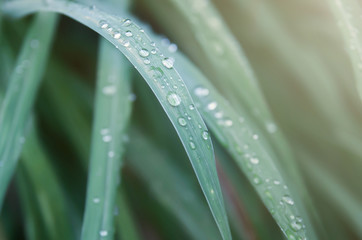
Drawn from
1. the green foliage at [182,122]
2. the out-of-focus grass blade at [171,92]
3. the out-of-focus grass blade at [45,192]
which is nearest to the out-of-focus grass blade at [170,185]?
the green foliage at [182,122]

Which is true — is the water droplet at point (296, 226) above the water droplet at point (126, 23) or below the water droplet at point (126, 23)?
below

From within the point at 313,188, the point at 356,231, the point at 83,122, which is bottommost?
the point at 356,231

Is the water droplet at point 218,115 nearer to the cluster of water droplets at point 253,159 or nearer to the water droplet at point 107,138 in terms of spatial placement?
the cluster of water droplets at point 253,159

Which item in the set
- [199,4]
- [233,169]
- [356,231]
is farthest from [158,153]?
[356,231]

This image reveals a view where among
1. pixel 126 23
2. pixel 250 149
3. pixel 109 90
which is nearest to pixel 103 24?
pixel 126 23

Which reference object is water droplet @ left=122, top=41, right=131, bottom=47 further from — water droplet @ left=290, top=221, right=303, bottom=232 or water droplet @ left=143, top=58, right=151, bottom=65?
water droplet @ left=290, top=221, right=303, bottom=232

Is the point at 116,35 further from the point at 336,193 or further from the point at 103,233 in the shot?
the point at 336,193

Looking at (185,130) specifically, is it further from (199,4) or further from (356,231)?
(356,231)
